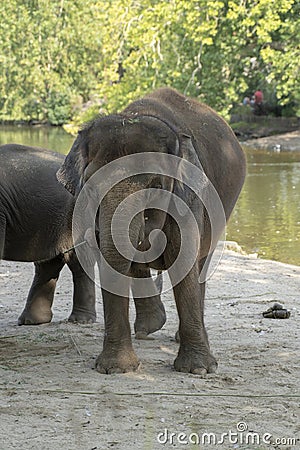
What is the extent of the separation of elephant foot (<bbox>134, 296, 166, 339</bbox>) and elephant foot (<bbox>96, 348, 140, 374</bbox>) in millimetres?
1212

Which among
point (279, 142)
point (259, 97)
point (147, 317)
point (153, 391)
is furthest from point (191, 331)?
point (259, 97)

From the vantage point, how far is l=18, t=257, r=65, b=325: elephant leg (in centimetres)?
723

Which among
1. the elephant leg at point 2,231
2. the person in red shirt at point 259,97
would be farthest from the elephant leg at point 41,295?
the person in red shirt at point 259,97

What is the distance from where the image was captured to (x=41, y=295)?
23.9ft

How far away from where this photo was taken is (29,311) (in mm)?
7230

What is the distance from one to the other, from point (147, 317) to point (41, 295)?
1.04 meters

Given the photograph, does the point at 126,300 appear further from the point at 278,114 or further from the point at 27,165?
the point at 278,114

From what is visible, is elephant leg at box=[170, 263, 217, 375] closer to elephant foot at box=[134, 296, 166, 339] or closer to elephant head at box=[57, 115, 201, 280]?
elephant head at box=[57, 115, 201, 280]

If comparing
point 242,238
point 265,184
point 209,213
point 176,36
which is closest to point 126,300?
point 209,213

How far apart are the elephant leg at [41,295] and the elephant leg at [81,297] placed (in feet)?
0.45
